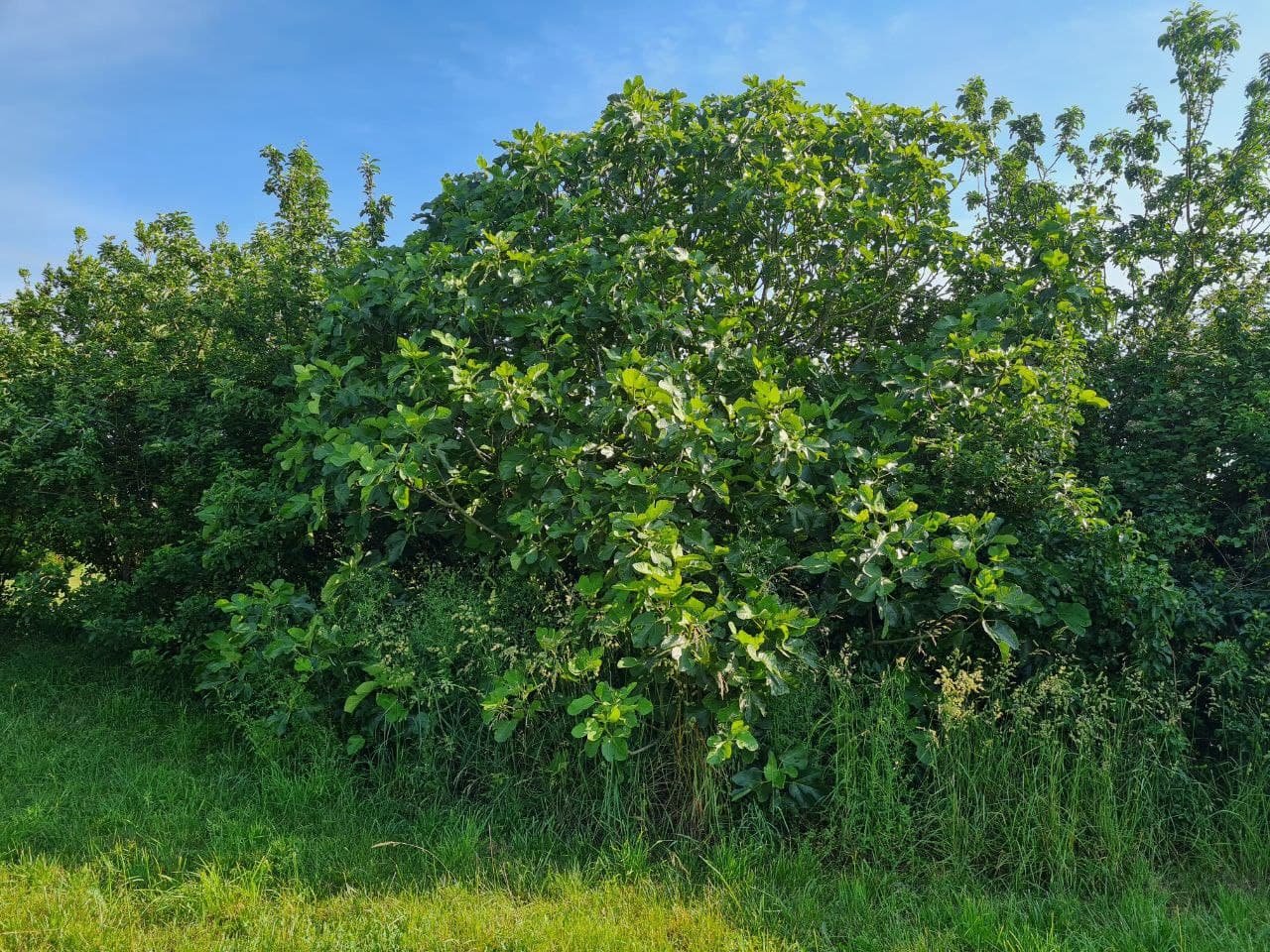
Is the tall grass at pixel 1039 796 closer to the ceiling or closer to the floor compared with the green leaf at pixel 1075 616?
closer to the floor

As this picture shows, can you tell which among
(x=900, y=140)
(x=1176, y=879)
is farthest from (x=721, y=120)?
(x=1176, y=879)

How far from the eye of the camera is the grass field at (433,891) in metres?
2.80

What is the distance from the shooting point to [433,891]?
10.1 feet

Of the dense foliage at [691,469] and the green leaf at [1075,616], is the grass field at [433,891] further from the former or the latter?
the green leaf at [1075,616]

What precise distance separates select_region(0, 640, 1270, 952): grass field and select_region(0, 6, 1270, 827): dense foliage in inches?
15.6

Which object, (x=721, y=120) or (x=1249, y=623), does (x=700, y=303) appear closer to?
(x=721, y=120)

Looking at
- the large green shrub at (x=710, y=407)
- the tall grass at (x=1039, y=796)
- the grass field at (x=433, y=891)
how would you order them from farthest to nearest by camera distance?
the large green shrub at (x=710, y=407) < the tall grass at (x=1039, y=796) < the grass field at (x=433, y=891)

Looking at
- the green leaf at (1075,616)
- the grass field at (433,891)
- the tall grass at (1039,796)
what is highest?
the green leaf at (1075,616)

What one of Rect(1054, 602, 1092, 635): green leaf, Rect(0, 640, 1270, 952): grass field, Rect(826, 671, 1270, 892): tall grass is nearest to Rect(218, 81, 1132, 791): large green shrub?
Rect(1054, 602, 1092, 635): green leaf

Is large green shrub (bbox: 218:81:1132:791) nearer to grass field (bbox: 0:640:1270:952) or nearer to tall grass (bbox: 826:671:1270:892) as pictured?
tall grass (bbox: 826:671:1270:892)

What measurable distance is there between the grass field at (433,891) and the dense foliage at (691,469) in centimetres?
40

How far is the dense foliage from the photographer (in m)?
3.68

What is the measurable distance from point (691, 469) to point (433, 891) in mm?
2130

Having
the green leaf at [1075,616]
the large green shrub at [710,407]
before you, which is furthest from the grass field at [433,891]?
the green leaf at [1075,616]
